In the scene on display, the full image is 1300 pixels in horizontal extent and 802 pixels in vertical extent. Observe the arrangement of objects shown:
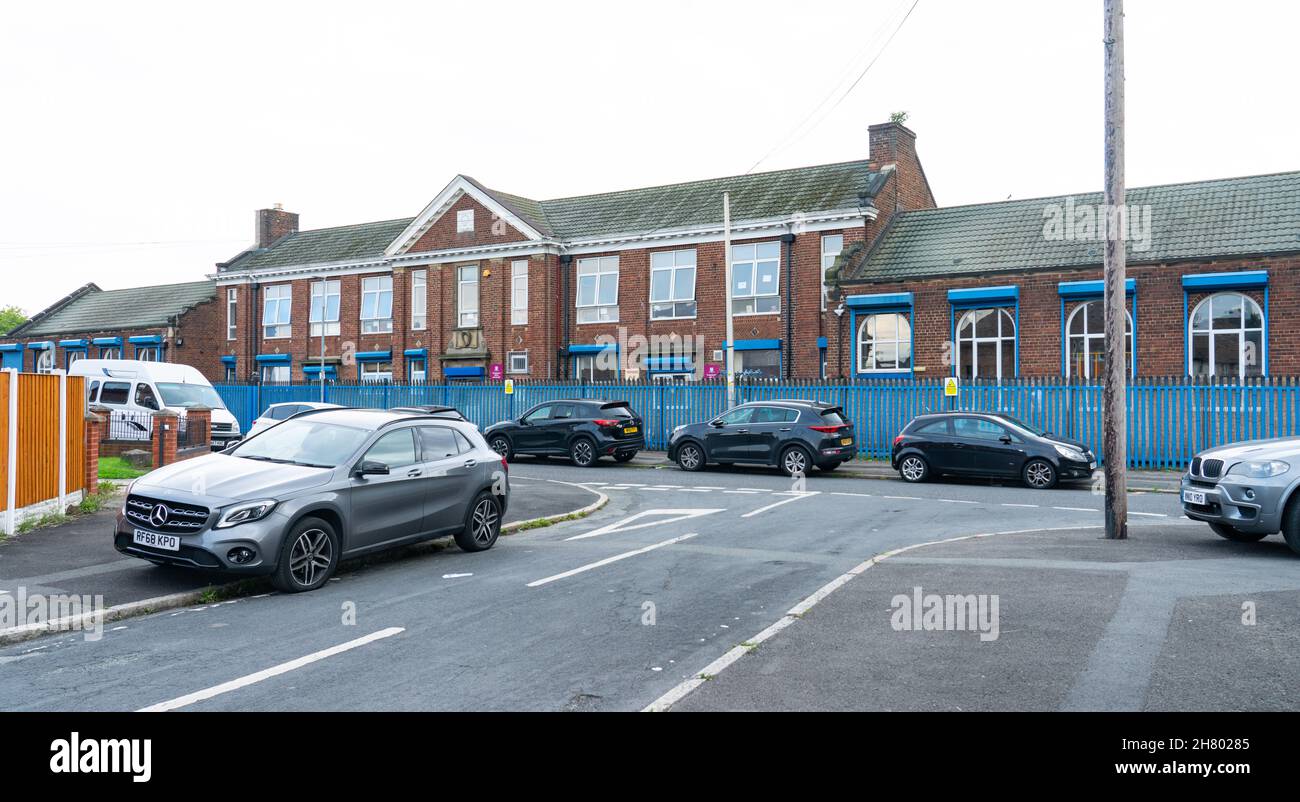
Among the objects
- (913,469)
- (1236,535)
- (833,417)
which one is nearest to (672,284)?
(833,417)

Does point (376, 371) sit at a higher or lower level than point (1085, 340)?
lower

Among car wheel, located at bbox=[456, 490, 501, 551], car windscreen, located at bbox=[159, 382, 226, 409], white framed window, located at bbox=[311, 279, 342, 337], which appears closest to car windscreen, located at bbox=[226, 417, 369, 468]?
car wheel, located at bbox=[456, 490, 501, 551]

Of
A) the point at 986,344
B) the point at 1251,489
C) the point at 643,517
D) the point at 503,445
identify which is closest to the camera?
the point at 1251,489

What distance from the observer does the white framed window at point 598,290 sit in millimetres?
36500

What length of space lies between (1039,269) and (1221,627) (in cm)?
2252

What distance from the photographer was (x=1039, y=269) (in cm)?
2734

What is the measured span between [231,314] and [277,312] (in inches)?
132

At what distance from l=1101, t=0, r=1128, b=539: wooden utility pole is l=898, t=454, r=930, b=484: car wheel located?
859 cm

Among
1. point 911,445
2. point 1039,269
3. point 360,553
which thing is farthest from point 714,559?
point 1039,269

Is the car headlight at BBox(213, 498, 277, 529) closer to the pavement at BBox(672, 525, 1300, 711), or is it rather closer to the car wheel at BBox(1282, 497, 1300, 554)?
the pavement at BBox(672, 525, 1300, 711)

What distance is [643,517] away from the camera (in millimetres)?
14312

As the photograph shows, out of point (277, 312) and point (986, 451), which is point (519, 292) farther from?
point (986, 451)
